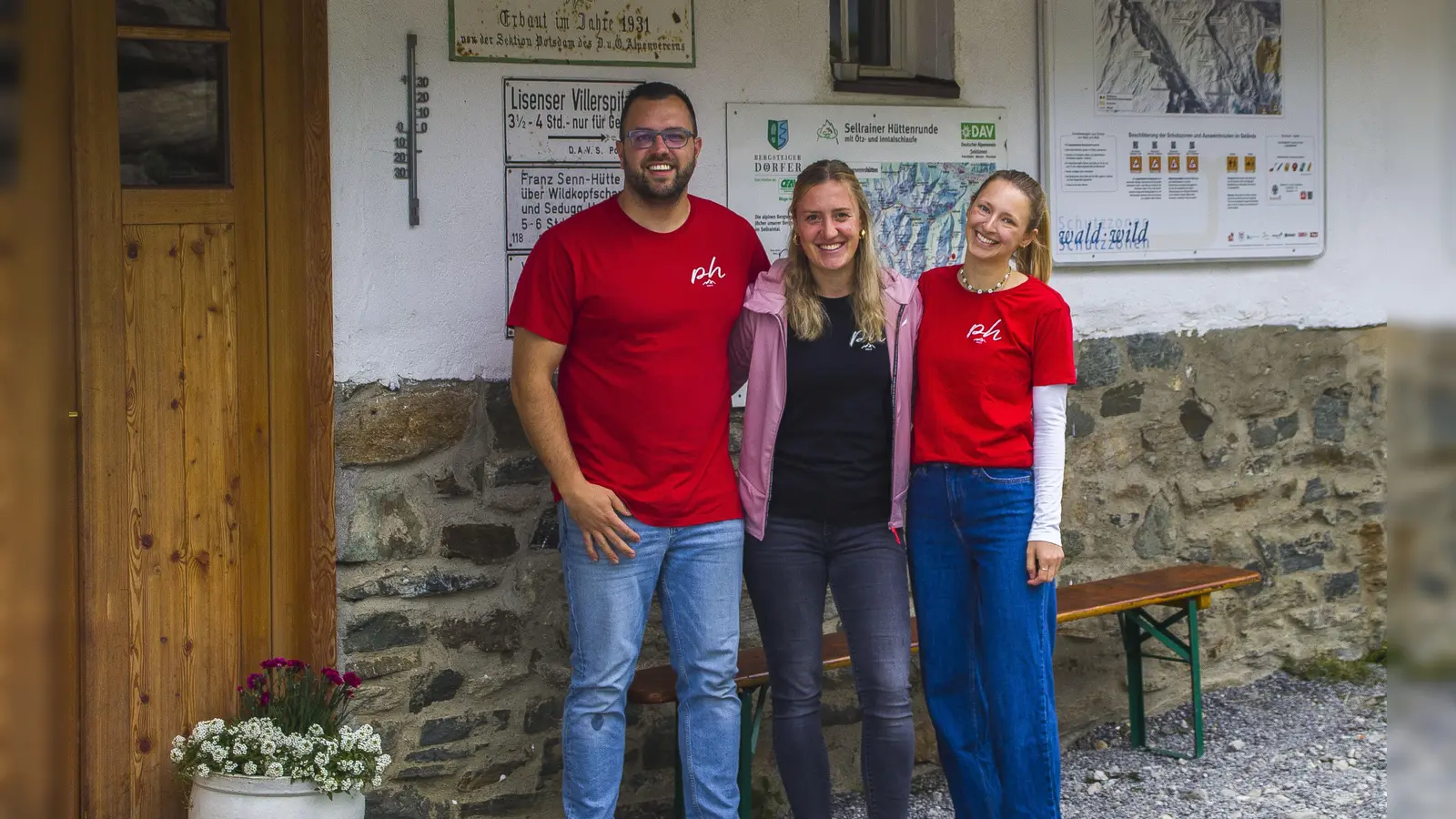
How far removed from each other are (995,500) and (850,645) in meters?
0.50

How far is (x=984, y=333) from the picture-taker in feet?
11.1

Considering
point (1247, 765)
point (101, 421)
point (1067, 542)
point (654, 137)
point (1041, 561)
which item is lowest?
point (1247, 765)

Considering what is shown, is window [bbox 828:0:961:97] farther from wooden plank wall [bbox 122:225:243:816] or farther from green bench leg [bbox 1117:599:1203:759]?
wooden plank wall [bbox 122:225:243:816]

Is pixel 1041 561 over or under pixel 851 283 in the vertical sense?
under

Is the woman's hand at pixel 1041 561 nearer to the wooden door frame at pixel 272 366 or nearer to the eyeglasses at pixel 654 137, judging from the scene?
the eyeglasses at pixel 654 137

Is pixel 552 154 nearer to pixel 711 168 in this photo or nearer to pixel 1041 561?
pixel 711 168

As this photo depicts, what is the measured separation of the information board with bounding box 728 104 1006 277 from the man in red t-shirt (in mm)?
A: 804

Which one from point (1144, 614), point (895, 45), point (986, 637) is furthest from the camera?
point (1144, 614)

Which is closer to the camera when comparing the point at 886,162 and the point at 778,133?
the point at 778,133

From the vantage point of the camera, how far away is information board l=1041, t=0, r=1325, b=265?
470 cm

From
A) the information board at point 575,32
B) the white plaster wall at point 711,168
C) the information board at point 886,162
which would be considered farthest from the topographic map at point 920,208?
the information board at point 575,32

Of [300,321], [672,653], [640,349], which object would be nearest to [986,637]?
[672,653]

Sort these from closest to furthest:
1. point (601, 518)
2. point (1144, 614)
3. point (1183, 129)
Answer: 1. point (601, 518)
2. point (1144, 614)
3. point (1183, 129)

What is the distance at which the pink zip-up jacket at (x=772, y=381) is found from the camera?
11.1 ft
